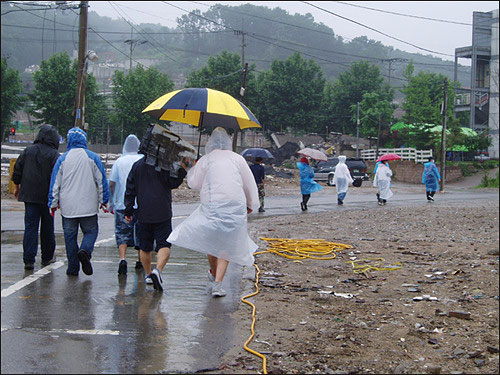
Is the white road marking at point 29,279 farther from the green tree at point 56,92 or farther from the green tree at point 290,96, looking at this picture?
the green tree at point 290,96

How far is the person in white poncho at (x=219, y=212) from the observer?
6.75 m

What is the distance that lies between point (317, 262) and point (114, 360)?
18.9 ft

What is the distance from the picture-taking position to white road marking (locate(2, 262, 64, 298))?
20.7 feet

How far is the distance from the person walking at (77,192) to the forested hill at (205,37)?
4.85ft

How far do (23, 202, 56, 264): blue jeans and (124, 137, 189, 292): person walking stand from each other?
4.74ft

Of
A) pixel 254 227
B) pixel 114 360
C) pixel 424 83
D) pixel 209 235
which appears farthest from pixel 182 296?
pixel 424 83

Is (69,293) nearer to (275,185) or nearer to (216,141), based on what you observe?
(216,141)

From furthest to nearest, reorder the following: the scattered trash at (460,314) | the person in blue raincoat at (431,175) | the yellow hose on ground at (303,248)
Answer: the person in blue raincoat at (431,175) → the yellow hose on ground at (303,248) → the scattered trash at (460,314)

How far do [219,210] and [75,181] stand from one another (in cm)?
187

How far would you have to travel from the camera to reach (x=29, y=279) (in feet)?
23.3

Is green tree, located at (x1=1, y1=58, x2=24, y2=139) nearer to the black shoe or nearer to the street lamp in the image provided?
the black shoe

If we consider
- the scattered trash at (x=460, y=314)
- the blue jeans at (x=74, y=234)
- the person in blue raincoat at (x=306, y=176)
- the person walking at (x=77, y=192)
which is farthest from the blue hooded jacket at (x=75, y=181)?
the person in blue raincoat at (x=306, y=176)

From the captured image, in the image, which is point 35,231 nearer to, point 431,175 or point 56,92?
A: point 431,175

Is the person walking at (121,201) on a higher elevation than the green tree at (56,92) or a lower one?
lower
